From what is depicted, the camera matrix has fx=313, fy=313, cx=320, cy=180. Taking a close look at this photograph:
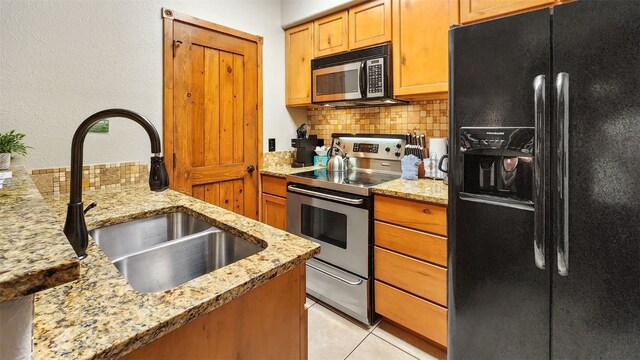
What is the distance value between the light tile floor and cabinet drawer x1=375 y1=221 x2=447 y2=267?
1.80 ft

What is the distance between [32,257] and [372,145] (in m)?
2.45

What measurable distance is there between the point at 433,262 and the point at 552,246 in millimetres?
606

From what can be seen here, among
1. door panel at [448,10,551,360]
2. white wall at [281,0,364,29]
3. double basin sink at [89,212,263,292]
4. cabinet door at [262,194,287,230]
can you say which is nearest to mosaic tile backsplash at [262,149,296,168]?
cabinet door at [262,194,287,230]

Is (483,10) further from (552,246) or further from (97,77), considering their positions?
(97,77)

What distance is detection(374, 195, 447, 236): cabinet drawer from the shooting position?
1.66m

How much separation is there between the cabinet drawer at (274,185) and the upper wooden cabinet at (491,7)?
5.36 ft

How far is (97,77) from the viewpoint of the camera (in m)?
1.87

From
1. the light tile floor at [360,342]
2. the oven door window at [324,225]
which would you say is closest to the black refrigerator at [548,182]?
the light tile floor at [360,342]

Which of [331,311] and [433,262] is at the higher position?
[433,262]

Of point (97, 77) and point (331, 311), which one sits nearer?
point (97, 77)

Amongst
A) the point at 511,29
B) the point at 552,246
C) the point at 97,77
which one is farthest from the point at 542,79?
the point at 97,77

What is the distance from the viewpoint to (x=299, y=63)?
277 centimetres

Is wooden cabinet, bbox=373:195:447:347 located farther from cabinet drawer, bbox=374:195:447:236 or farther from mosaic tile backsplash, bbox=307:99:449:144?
mosaic tile backsplash, bbox=307:99:449:144

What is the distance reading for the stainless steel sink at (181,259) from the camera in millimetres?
1074
